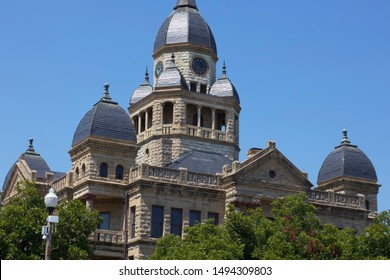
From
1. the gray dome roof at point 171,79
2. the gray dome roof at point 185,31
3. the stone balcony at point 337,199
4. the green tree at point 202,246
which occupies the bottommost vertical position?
the green tree at point 202,246

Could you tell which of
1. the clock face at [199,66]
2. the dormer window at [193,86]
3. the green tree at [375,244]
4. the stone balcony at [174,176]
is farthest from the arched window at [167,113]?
the green tree at [375,244]

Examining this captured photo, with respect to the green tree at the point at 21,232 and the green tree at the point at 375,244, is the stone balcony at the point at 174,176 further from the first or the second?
the green tree at the point at 375,244

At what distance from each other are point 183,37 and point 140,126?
8.89m

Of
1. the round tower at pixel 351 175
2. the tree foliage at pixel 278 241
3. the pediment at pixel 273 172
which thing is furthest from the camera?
the round tower at pixel 351 175

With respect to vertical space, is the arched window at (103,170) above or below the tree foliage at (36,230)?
above

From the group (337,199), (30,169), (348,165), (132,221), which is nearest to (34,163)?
(30,169)

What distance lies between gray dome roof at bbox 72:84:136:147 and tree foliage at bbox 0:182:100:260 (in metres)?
12.4

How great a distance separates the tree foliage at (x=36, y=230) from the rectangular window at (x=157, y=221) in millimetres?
9653

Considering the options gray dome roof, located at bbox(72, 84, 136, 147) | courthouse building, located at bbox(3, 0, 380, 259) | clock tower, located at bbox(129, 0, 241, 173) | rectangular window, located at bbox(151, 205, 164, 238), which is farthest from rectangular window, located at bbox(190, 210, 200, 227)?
clock tower, located at bbox(129, 0, 241, 173)

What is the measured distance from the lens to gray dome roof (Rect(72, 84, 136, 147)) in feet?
212

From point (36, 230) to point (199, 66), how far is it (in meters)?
33.9

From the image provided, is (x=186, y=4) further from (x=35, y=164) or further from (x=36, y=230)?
(x=36, y=230)

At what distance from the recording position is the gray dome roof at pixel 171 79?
7581cm
